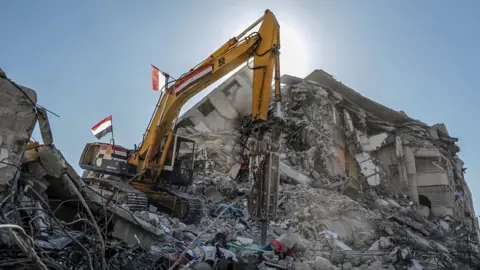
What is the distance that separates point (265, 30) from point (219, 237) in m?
3.64

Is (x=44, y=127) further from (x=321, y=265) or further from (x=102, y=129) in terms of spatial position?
(x=102, y=129)

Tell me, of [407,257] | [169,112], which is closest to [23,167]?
[169,112]

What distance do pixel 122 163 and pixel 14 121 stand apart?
14.8 feet

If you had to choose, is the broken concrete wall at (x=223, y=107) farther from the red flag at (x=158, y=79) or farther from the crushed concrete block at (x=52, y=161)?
the crushed concrete block at (x=52, y=161)

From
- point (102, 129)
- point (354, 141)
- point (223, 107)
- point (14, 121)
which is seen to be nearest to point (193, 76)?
point (102, 129)

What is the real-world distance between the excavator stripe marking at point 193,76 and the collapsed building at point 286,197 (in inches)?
74.4

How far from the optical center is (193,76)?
7359mm

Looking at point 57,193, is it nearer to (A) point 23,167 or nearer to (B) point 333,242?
(A) point 23,167

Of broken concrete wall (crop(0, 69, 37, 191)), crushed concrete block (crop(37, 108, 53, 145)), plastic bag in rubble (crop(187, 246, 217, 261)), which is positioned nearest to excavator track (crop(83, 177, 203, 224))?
plastic bag in rubble (crop(187, 246, 217, 261))

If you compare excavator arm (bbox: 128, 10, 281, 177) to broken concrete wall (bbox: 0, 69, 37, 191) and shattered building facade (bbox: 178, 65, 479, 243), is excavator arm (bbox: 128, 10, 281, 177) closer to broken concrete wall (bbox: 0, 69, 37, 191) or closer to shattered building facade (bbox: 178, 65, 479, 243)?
broken concrete wall (bbox: 0, 69, 37, 191)

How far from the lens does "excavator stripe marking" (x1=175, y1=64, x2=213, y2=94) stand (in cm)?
716

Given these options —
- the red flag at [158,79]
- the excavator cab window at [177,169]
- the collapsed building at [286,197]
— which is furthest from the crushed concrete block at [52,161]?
the red flag at [158,79]

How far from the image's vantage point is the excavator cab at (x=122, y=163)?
7789 millimetres

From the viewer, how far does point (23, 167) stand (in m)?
3.69
